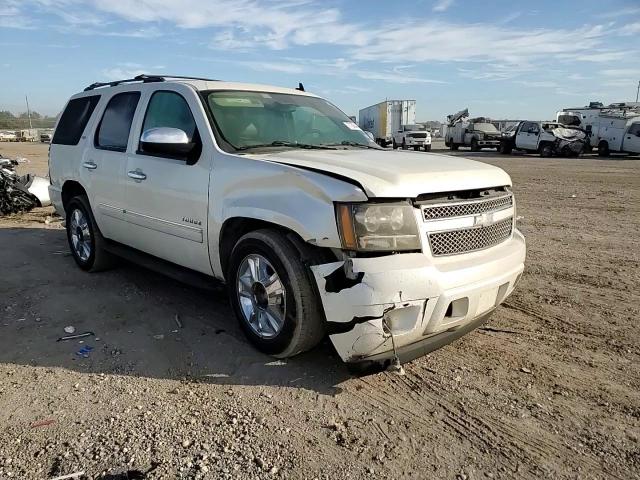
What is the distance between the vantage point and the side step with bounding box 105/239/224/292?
3.96 metres

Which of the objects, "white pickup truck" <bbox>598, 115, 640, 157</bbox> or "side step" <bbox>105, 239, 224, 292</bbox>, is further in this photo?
"white pickup truck" <bbox>598, 115, 640, 157</bbox>

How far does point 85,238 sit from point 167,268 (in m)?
1.86

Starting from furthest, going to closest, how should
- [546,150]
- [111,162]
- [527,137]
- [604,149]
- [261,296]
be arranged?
1. [527,137]
2. [546,150]
3. [604,149]
4. [111,162]
5. [261,296]

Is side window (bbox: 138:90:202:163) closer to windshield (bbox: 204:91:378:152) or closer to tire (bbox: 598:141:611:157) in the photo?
windshield (bbox: 204:91:378:152)

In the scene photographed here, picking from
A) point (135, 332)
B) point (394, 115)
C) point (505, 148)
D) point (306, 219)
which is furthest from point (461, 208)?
point (394, 115)

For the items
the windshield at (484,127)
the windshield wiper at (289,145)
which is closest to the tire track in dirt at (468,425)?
the windshield wiper at (289,145)

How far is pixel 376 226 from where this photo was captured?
113 inches

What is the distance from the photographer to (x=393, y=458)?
2.55m

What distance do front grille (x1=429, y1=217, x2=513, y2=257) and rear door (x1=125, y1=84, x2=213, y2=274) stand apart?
5.56 feet

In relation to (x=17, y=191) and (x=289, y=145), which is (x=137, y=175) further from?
(x=17, y=191)

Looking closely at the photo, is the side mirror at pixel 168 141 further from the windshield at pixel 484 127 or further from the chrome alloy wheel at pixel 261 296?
the windshield at pixel 484 127

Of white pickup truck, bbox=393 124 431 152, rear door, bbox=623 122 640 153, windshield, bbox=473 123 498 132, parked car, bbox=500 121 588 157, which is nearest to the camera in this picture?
rear door, bbox=623 122 640 153

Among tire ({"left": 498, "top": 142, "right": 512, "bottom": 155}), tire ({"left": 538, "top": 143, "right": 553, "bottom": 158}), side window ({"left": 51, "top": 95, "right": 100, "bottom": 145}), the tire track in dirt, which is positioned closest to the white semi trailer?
tire ({"left": 498, "top": 142, "right": 512, "bottom": 155})

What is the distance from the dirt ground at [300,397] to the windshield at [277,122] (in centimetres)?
152
